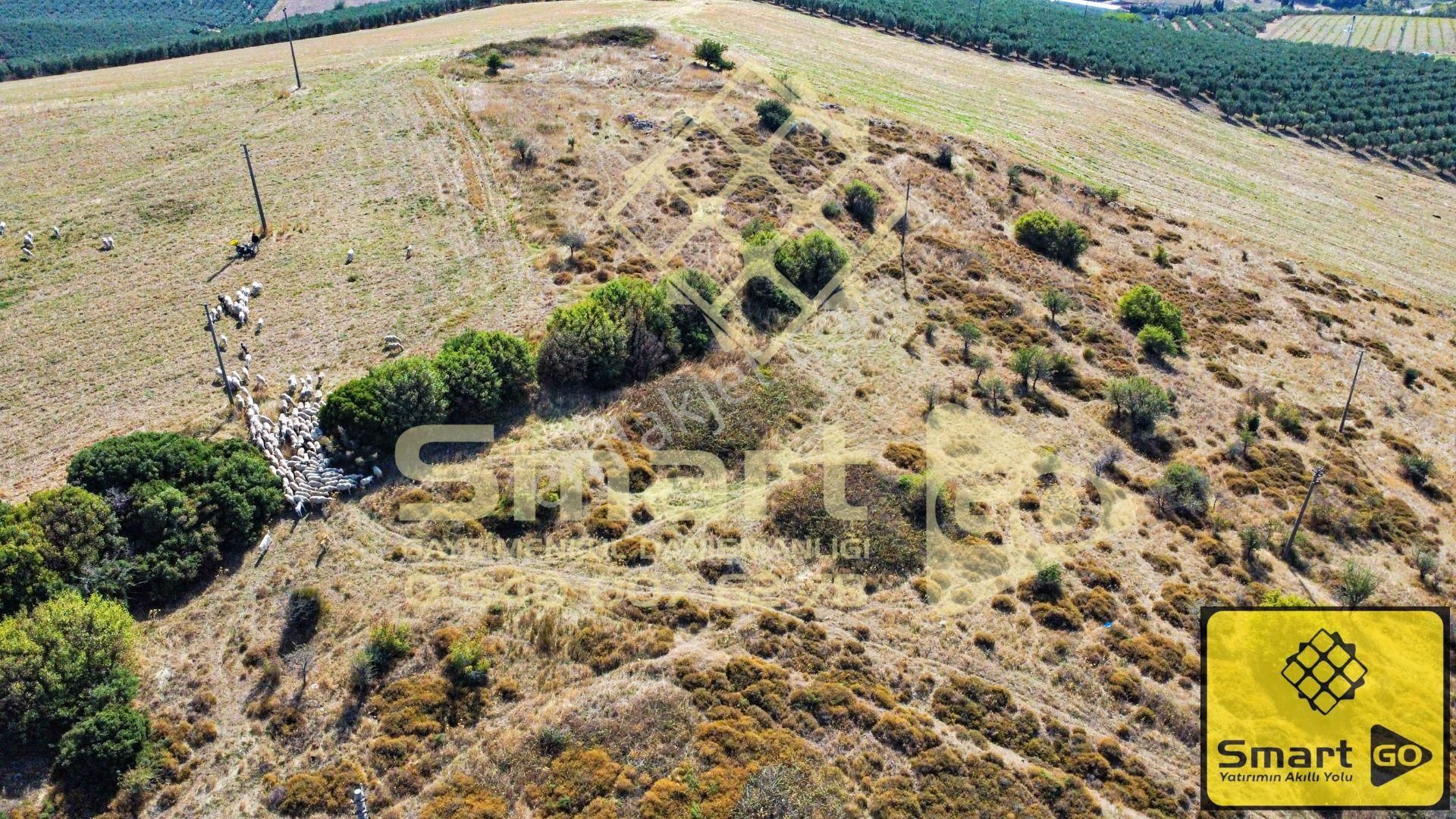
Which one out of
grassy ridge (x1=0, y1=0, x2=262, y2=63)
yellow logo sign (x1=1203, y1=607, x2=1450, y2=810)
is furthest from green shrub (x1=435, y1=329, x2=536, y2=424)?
grassy ridge (x1=0, y1=0, x2=262, y2=63)

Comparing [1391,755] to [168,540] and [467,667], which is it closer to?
[467,667]

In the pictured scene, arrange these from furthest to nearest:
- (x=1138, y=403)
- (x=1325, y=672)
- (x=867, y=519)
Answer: (x=1138, y=403) < (x=867, y=519) < (x=1325, y=672)

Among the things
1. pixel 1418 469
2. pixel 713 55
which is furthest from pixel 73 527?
pixel 713 55

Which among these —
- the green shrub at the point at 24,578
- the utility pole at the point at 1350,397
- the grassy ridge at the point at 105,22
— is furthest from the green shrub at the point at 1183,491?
the grassy ridge at the point at 105,22

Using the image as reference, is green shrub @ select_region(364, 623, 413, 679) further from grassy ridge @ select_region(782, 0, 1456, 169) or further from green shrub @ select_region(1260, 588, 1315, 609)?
grassy ridge @ select_region(782, 0, 1456, 169)

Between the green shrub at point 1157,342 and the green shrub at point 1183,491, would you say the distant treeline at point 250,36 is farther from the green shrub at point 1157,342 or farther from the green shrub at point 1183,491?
the green shrub at point 1183,491

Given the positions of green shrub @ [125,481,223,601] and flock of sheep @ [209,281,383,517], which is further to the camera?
flock of sheep @ [209,281,383,517]
